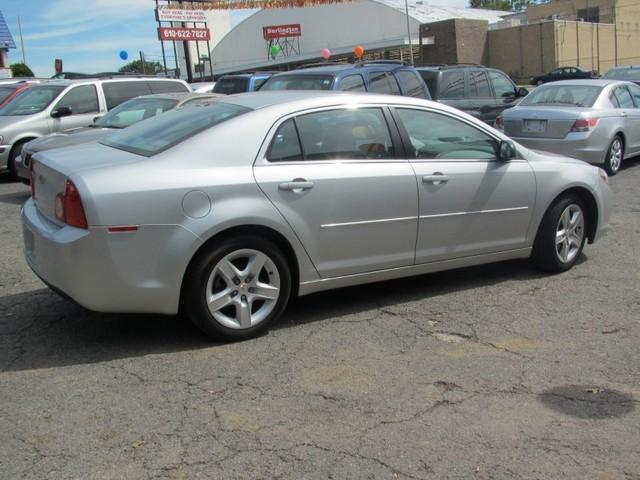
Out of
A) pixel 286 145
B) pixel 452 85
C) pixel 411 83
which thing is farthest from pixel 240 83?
pixel 286 145

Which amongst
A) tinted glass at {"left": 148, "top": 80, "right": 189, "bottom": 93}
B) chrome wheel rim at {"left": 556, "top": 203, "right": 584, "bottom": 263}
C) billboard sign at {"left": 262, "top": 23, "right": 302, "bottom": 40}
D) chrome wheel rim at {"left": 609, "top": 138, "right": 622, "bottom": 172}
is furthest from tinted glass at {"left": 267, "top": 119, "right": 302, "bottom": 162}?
billboard sign at {"left": 262, "top": 23, "right": 302, "bottom": 40}

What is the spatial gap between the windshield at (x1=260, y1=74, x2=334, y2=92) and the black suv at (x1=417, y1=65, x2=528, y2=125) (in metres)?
3.02

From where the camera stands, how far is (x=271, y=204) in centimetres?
438

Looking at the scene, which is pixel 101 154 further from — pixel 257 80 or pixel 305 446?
pixel 257 80

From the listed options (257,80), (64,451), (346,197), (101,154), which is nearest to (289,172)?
(346,197)

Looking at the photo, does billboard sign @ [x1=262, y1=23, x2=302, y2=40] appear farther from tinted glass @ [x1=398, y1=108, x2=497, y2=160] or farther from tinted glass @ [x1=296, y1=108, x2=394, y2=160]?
tinted glass @ [x1=296, y1=108, x2=394, y2=160]

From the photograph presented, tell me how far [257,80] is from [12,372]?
420 inches

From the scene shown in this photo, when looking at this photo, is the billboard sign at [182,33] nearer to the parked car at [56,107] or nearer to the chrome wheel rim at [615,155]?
the parked car at [56,107]

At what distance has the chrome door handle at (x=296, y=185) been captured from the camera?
4.44 meters

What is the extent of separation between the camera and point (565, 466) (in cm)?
310

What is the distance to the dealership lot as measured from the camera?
313 centimetres

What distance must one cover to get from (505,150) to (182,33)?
91.2 feet

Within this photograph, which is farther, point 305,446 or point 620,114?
point 620,114

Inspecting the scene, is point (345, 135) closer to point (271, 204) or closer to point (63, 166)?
point (271, 204)
